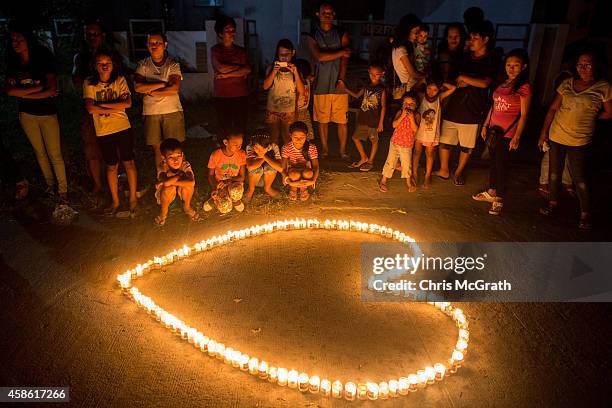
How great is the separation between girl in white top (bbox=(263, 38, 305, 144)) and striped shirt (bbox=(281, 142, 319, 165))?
0.78 m

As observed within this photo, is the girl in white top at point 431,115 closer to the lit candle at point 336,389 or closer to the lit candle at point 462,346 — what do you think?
the lit candle at point 462,346

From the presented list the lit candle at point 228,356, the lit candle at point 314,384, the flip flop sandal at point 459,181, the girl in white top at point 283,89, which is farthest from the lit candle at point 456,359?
the girl in white top at point 283,89

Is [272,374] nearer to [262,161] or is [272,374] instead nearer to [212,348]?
[212,348]

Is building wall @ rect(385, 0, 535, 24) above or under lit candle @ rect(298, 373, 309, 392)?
above

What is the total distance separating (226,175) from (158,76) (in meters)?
1.41

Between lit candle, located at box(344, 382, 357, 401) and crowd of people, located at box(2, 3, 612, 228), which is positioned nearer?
lit candle, located at box(344, 382, 357, 401)

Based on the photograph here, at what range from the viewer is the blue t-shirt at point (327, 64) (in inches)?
268

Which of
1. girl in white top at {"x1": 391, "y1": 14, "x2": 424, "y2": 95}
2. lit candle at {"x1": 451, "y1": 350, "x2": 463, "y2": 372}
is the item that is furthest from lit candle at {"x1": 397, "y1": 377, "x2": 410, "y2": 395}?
girl in white top at {"x1": 391, "y1": 14, "x2": 424, "y2": 95}

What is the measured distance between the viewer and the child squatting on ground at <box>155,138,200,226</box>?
5320 mm

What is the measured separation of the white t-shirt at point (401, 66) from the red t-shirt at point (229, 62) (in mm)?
2063

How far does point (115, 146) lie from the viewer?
557 cm

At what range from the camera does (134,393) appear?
3311 millimetres

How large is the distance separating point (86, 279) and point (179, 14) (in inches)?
619

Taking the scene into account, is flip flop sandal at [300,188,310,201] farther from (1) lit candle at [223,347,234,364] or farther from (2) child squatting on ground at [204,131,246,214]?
(1) lit candle at [223,347,234,364]
